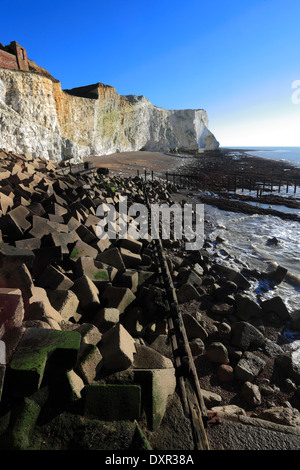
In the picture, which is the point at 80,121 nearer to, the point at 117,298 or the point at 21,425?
the point at 117,298

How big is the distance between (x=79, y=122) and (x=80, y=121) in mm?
307

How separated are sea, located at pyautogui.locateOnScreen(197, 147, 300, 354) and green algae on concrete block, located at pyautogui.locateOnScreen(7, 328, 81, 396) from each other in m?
3.81

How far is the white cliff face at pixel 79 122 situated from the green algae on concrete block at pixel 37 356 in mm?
19593

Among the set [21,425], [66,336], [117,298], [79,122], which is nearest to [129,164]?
[79,122]

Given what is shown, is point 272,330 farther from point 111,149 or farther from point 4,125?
point 111,149

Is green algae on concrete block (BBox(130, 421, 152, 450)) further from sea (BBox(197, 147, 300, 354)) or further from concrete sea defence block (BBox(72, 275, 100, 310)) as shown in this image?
sea (BBox(197, 147, 300, 354))

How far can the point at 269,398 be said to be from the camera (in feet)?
10.6

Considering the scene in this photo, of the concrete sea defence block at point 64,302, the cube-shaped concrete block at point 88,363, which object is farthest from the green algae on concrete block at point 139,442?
the concrete sea defence block at point 64,302

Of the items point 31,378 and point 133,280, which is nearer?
point 31,378

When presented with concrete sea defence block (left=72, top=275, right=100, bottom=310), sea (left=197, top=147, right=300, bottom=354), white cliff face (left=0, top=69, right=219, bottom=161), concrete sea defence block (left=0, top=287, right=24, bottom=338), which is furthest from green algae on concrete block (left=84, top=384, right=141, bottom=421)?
white cliff face (left=0, top=69, right=219, bottom=161)

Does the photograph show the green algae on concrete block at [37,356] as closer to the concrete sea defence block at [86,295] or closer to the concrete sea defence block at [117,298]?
the concrete sea defence block at [86,295]

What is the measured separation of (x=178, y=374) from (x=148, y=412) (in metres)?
0.57
